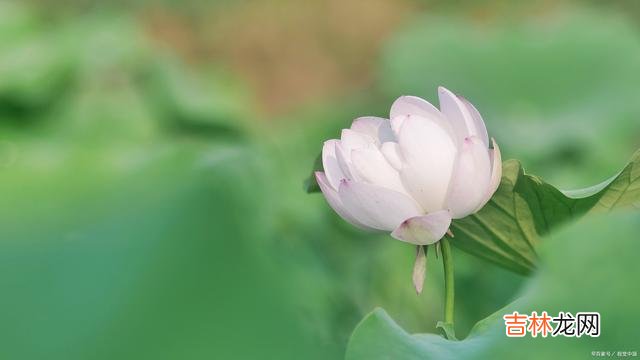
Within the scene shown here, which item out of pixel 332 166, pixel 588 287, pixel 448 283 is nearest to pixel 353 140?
pixel 332 166

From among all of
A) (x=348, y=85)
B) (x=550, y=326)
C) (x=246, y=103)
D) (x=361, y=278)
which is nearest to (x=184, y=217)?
(x=550, y=326)

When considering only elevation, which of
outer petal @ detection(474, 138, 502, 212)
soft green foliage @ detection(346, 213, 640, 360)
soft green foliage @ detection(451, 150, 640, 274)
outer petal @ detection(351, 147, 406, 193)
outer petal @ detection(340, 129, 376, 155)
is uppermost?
outer petal @ detection(340, 129, 376, 155)

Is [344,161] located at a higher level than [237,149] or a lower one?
lower

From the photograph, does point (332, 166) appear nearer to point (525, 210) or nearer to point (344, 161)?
point (344, 161)

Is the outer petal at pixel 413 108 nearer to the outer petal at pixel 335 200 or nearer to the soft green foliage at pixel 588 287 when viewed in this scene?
the outer petal at pixel 335 200

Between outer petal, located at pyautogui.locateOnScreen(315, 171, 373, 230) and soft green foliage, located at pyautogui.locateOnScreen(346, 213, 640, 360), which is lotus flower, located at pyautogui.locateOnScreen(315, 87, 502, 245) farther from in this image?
soft green foliage, located at pyautogui.locateOnScreen(346, 213, 640, 360)

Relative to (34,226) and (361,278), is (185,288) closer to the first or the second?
(34,226)

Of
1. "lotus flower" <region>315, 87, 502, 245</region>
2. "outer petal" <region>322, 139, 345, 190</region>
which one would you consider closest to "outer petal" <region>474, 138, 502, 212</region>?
"lotus flower" <region>315, 87, 502, 245</region>
